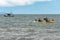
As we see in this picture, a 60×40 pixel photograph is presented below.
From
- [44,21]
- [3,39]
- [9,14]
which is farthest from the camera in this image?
[9,14]

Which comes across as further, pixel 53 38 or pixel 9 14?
pixel 9 14

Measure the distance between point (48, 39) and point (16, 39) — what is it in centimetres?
341

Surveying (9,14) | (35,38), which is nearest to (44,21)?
(35,38)

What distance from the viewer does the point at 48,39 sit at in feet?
77.1

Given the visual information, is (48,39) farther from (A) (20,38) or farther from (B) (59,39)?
(A) (20,38)

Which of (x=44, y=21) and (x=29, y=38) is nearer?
(x=29, y=38)

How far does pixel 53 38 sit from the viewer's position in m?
24.1

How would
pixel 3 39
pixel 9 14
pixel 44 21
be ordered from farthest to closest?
pixel 9 14, pixel 44 21, pixel 3 39

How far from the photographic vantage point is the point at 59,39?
2305cm

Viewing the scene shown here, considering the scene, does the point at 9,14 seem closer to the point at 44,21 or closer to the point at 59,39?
the point at 44,21

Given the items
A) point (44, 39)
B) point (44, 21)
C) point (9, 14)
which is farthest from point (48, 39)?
point (9, 14)

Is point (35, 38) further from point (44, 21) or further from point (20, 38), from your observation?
point (44, 21)

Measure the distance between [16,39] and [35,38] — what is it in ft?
7.29

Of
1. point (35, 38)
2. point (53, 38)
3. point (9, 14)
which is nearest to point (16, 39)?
point (35, 38)
